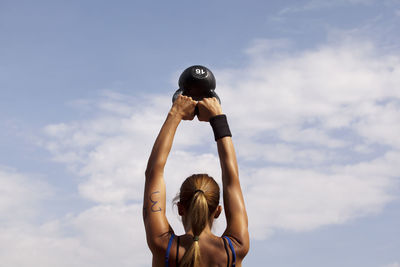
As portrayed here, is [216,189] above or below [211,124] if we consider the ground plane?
below

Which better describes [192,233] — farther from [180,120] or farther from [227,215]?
[180,120]

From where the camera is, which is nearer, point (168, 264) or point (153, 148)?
point (168, 264)

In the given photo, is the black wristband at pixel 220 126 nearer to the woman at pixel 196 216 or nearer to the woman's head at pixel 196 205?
the woman at pixel 196 216

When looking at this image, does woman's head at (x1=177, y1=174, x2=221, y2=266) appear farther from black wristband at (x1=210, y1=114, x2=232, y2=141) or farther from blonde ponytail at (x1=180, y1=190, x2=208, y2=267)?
black wristband at (x1=210, y1=114, x2=232, y2=141)

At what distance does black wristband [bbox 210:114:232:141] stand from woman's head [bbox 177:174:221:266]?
A: 618 mm

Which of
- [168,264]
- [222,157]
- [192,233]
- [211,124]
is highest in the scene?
[211,124]

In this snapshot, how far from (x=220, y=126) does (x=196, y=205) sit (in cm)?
113

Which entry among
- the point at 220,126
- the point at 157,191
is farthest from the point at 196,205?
the point at 220,126

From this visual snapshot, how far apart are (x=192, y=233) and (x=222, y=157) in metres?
0.92

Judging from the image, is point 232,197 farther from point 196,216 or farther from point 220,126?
point 220,126

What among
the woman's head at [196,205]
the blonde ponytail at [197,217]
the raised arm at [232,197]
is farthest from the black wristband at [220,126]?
the blonde ponytail at [197,217]

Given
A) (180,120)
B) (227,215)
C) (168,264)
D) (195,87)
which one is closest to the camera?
(168,264)

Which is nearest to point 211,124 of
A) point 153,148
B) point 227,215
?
point 153,148

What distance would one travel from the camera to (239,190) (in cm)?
484
